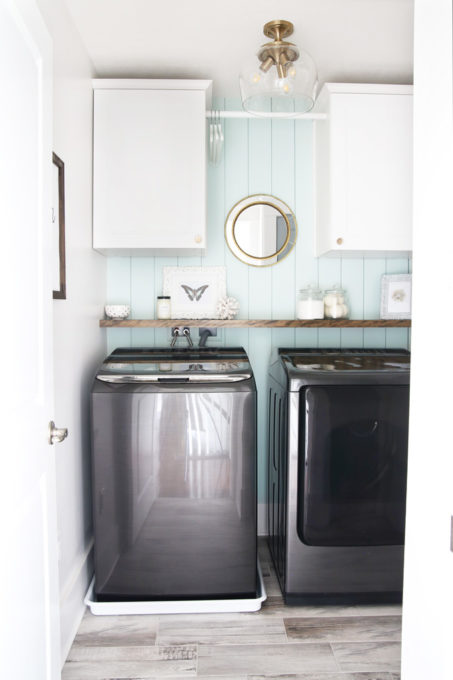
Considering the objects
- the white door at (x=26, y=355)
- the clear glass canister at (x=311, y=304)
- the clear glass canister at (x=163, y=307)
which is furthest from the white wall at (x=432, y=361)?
the clear glass canister at (x=163, y=307)

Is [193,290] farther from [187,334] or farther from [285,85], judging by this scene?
[285,85]

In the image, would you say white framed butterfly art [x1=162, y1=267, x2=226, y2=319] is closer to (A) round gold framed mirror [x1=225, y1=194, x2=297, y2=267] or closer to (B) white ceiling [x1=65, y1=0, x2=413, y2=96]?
(A) round gold framed mirror [x1=225, y1=194, x2=297, y2=267]

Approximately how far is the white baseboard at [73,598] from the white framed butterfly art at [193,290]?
48.8 inches

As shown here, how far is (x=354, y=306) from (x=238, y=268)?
0.67 metres

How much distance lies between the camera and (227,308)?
2541 mm

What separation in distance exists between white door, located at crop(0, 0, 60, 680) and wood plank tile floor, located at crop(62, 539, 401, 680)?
1.63 ft

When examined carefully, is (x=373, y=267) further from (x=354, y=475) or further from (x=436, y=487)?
(x=436, y=487)

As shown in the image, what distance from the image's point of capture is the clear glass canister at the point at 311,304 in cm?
249

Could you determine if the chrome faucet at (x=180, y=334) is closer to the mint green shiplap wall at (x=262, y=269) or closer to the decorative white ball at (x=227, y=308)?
the mint green shiplap wall at (x=262, y=269)

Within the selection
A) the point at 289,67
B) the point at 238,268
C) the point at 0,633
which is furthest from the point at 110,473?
the point at 289,67

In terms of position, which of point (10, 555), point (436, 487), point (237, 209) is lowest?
point (10, 555)

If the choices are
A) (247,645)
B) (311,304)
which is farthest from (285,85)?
(247,645)

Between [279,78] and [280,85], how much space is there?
24 millimetres

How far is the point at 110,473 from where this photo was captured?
6.63ft
